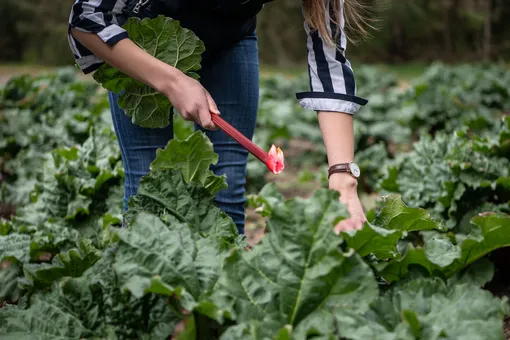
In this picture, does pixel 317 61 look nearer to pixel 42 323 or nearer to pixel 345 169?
A: pixel 345 169

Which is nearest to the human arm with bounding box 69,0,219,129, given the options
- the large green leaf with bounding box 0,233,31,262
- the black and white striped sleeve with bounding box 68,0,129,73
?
the black and white striped sleeve with bounding box 68,0,129,73

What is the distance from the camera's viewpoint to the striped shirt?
6.47ft

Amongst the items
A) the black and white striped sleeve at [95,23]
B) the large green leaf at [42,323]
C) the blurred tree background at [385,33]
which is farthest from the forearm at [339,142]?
the blurred tree background at [385,33]

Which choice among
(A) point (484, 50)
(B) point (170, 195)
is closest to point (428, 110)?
(B) point (170, 195)

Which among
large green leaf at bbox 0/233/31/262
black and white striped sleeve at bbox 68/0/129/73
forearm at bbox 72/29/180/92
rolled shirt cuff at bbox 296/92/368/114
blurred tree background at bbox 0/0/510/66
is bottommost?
large green leaf at bbox 0/233/31/262

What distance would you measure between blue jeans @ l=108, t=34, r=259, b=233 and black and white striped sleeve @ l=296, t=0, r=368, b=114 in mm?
426

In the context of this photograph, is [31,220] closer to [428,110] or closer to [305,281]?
[305,281]

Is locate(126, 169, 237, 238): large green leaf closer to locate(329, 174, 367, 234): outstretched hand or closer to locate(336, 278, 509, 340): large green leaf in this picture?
locate(329, 174, 367, 234): outstretched hand

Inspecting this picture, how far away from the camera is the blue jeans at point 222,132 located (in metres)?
2.39

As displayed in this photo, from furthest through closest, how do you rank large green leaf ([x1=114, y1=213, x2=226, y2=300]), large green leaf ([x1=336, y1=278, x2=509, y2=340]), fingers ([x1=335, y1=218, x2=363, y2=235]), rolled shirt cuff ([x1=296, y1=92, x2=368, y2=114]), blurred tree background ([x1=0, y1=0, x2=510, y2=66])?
blurred tree background ([x1=0, y1=0, x2=510, y2=66]), rolled shirt cuff ([x1=296, y1=92, x2=368, y2=114]), fingers ([x1=335, y1=218, x2=363, y2=235]), large green leaf ([x1=114, y1=213, x2=226, y2=300]), large green leaf ([x1=336, y1=278, x2=509, y2=340])

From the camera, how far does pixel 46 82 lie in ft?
26.2

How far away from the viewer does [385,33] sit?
23.4 m

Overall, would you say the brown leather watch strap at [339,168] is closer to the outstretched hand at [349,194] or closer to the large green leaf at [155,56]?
the outstretched hand at [349,194]

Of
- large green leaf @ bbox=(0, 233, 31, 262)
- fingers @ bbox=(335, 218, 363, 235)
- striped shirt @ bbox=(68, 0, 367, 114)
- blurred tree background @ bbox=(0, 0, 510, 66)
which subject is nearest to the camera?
fingers @ bbox=(335, 218, 363, 235)
